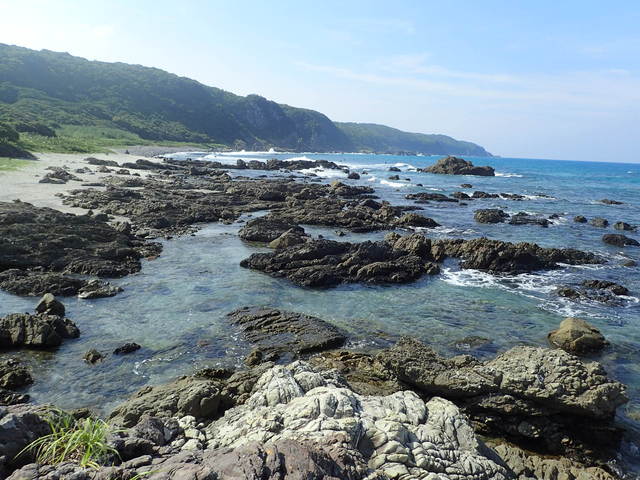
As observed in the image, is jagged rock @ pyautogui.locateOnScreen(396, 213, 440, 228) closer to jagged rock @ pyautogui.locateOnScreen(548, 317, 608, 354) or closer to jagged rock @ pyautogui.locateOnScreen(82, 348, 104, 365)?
jagged rock @ pyautogui.locateOnScreen(548, 317, 608, 354)

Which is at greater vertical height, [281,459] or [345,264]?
[281,459]

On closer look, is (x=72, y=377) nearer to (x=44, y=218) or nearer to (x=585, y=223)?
(x=44, y=218)

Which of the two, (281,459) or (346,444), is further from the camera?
(346,444)

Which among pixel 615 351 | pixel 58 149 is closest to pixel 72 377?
pixel 615 351

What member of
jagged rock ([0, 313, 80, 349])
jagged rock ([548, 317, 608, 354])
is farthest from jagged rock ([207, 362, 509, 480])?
jagged rock ([548, 317, 608, 354])

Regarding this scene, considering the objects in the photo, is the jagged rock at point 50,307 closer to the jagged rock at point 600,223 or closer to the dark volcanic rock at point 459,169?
the jagged rock at point 600,223

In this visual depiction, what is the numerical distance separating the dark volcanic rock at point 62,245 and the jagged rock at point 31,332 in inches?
268

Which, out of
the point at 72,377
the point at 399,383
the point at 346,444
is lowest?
the point at 72,377

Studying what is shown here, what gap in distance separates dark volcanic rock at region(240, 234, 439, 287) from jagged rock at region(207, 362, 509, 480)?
13.4m

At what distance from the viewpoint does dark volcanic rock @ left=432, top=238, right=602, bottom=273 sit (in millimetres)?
25859

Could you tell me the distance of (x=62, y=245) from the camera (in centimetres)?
2272

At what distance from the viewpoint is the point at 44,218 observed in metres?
24.8

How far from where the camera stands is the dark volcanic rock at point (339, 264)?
2267cm

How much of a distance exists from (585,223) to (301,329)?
130ft
